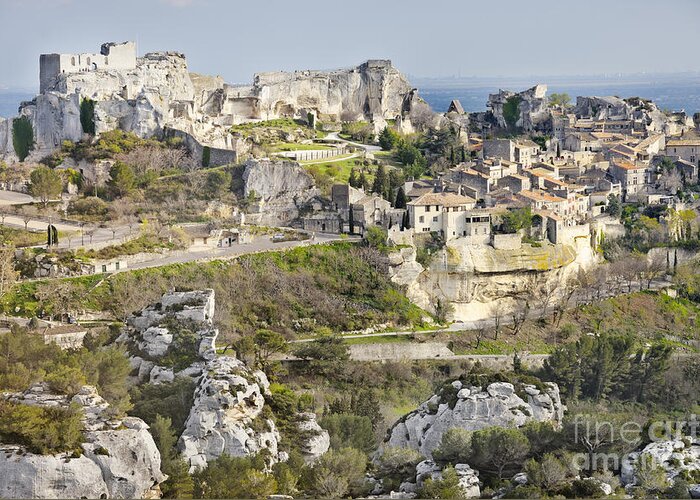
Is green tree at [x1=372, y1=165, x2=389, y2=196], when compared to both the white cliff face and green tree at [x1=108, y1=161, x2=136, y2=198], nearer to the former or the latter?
green tree at [x1=108, y1=161, x2=136, y2=198]

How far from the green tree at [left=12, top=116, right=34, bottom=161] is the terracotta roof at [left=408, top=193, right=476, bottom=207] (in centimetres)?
1347

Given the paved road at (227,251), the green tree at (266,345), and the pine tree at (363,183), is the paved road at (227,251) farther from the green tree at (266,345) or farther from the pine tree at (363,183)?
the green tree at (266,345)

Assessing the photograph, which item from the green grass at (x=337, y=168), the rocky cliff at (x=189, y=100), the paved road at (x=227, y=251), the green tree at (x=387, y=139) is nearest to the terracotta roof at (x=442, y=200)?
the paved road at (x=227, y=251)

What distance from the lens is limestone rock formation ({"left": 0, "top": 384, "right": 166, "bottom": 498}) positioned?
1463cm

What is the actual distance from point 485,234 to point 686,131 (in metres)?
17.0

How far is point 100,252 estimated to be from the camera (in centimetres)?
2991

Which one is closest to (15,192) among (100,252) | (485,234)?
(100,252)

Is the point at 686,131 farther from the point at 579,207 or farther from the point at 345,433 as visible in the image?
the point at 345,433

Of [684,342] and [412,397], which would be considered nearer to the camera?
[412,397]

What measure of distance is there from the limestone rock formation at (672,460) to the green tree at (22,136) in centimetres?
2650

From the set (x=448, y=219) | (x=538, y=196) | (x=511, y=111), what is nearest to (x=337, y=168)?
(x=448, y=219)

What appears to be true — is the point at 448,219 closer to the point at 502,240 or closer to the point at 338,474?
the point at 502,240

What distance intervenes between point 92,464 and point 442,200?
21032 millimetres

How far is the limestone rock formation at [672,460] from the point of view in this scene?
17.5 metres
